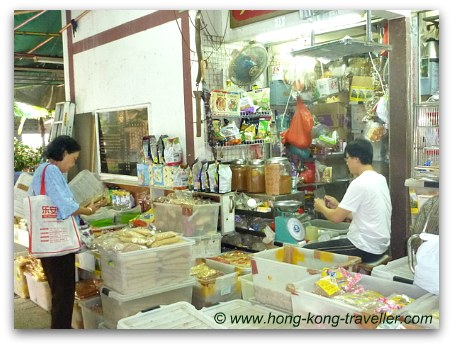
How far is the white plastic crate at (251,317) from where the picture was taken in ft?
7.04

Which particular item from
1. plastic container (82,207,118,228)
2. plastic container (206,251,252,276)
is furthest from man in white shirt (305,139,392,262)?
plastic container (82,207,118,228)

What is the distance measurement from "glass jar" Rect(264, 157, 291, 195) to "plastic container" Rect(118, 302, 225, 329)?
3.66 ft

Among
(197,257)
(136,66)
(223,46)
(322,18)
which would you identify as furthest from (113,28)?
(197,257)

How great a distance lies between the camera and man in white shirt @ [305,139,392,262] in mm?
2514

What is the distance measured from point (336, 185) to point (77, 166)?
1533mm

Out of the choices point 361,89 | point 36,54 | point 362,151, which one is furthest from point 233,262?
point 36,54

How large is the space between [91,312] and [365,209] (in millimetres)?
1636

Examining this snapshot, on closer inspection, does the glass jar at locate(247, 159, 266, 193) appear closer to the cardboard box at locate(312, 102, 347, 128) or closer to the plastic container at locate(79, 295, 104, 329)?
the cardboard box at locate(312, 102, 347, 128)

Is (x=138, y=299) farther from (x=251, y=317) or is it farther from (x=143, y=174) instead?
(x=143, y=174)

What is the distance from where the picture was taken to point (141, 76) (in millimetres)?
3215

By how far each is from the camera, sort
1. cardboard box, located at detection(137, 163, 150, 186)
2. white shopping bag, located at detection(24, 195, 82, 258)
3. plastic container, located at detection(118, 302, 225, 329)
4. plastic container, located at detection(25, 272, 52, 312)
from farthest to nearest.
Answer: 1. cardboard box, located at detection(137, 163, 150, 186)
2. plastic container, located at detection(25, 272, 52, 312)
3. white shopping bag, located at detection(24, 195, 82, 258)
4. plastic container, located at detection(118, 302, 225, 329)

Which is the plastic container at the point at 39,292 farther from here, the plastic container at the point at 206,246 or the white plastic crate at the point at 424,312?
the white plastic crate at the point at 424,312

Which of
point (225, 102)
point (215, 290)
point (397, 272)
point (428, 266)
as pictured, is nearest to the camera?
point (428, 266)

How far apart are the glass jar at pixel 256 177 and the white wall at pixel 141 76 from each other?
14.9 inches
